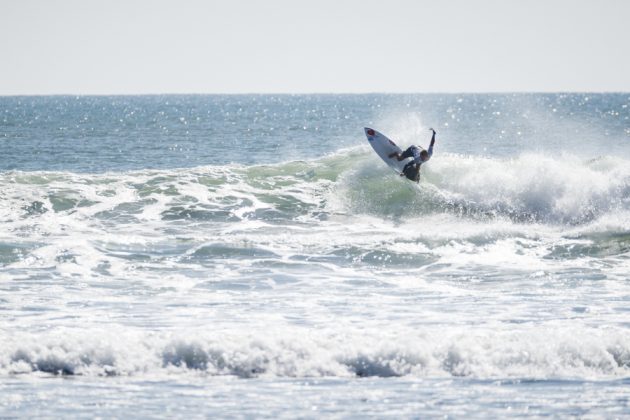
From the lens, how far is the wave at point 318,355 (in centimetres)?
1176

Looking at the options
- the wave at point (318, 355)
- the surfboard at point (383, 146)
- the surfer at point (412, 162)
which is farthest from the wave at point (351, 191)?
the wave at point (318, 355)

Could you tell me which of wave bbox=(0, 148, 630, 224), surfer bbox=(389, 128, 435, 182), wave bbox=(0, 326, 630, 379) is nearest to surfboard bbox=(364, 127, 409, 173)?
surfer bbox=(389, 128, 435, 182)

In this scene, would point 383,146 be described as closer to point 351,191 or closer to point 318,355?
point 351,191

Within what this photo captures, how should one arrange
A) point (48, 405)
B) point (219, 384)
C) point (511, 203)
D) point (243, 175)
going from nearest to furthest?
point (48, 405) < point (219, 384) < point (511, 203) < point (243, 175)

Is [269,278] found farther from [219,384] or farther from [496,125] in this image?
[496,125]

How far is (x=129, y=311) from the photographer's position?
571 inches

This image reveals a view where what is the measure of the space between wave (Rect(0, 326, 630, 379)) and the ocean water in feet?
0.09

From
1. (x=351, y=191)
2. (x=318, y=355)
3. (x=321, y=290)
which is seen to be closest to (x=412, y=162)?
(x=351, y=191)

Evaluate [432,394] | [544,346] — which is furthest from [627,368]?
[432,394]

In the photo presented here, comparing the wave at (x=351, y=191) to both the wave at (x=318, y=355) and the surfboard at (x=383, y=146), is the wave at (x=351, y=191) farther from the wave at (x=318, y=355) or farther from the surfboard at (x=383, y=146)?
the wave at (x=318, y=355)

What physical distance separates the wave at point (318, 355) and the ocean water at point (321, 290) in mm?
28

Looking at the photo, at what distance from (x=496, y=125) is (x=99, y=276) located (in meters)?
71.7

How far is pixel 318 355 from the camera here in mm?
12078

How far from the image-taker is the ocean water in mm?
10898
